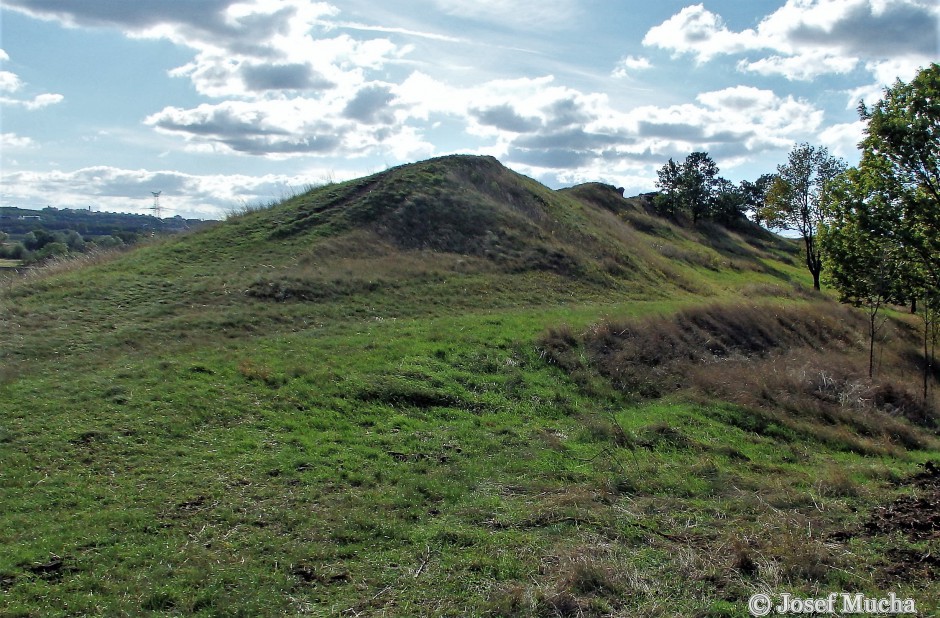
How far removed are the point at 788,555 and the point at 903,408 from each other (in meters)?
14.0

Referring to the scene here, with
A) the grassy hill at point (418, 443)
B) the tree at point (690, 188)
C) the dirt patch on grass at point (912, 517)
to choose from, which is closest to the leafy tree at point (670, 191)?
the tree at point (690, 188)

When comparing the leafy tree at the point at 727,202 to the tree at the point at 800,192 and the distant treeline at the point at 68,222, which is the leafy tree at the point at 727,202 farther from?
the distant treeline at the point at 68,222

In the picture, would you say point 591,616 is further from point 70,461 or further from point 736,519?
point 70,461

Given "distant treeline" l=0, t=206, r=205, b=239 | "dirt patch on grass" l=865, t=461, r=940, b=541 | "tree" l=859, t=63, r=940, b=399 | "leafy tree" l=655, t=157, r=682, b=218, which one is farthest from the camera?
"leafy tree" l=655, t=157, r=682, b=218

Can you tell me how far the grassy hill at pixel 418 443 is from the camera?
21.8 ft

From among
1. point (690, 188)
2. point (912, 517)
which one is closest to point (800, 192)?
point (690, 188)

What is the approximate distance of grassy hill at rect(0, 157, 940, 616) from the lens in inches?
262

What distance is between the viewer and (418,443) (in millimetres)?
11180

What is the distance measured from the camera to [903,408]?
17969mm

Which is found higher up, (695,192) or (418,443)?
(695,192)

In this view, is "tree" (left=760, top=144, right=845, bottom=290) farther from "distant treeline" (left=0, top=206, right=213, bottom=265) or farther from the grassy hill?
"distant treeline" (left=0, top=206, right=213, bottom=265)

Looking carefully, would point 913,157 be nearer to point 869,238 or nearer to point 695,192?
point 869,238

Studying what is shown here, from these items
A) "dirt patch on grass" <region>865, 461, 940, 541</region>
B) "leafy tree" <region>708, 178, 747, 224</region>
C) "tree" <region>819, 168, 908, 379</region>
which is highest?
"leafy tree" <region>708, 178, 747, 224</region>

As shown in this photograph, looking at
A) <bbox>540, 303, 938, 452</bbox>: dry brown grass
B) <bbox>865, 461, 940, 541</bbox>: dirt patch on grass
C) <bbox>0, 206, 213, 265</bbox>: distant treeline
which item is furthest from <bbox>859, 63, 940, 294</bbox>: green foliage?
<bbox>0, 206, 213, 265</bbox>: distant treeline
